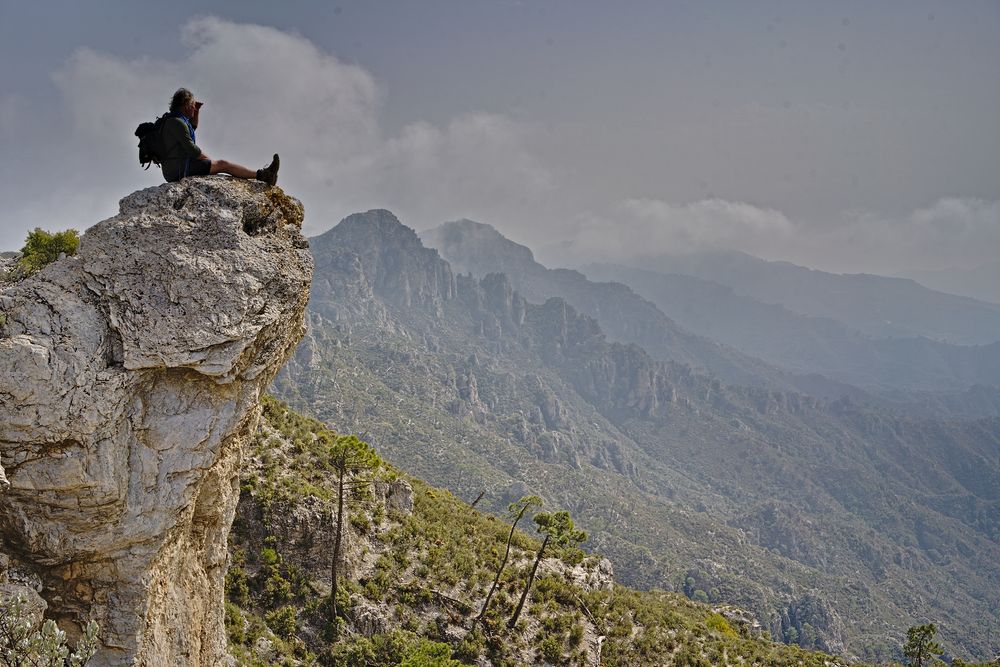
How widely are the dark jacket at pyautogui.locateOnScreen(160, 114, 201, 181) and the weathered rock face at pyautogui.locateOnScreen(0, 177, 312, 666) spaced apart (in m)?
0.64

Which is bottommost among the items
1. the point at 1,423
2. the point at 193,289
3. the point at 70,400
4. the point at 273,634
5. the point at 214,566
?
the point at 273,634

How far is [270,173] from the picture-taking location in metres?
11.5

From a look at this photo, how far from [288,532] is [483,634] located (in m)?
12.6

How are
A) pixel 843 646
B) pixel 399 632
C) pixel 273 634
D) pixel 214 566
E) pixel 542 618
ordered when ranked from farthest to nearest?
pixel 843 646
pixel 542 618
pixel 399 632
pixel 273 634
pixel 214 566

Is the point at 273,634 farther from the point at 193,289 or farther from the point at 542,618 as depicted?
the point at 193,289

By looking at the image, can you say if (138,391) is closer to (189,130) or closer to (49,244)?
(189,130)

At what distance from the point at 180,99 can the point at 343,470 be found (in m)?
20.6

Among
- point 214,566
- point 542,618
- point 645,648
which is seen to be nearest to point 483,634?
point 542,618

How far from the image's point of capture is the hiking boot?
1139 cm

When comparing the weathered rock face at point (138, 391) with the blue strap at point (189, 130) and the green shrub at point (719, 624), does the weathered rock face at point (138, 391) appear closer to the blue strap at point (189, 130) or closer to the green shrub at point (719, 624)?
the blue strap at point (189, 130)

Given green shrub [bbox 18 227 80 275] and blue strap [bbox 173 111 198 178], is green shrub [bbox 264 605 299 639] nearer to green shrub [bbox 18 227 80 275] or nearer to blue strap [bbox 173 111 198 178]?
green shrub [bbox 18 227 80 275]

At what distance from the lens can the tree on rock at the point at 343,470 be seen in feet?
85.4

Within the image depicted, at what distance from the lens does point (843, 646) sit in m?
198

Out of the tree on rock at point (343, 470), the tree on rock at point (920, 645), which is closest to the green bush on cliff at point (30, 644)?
the tree on rock at point (343, 470)
